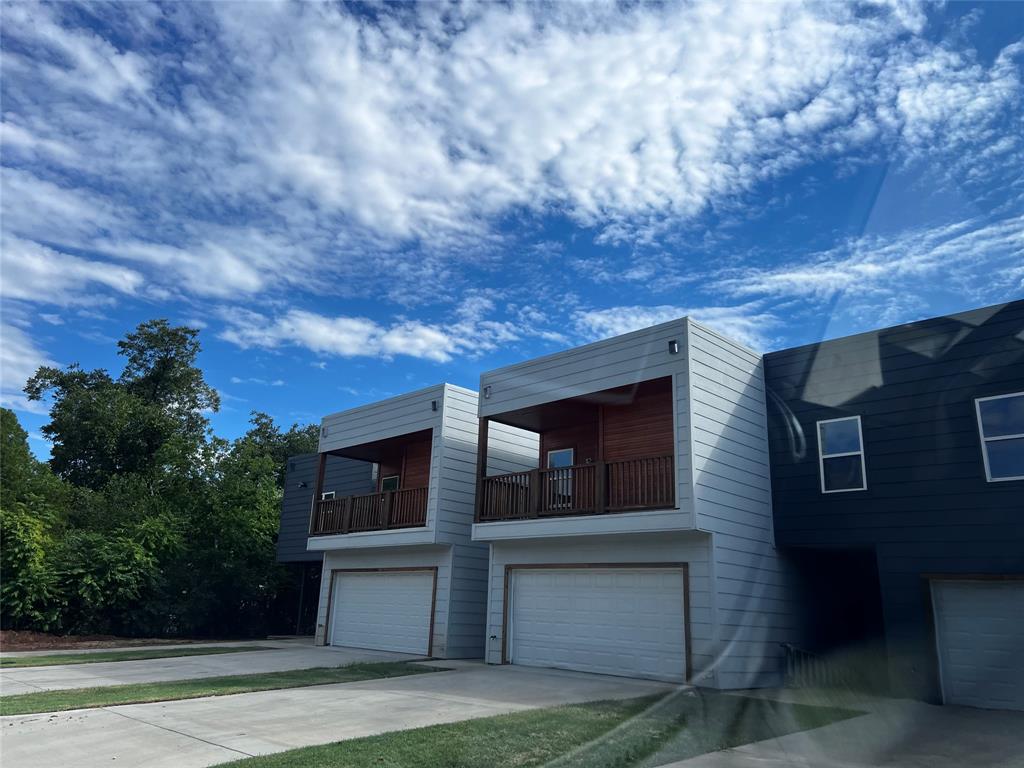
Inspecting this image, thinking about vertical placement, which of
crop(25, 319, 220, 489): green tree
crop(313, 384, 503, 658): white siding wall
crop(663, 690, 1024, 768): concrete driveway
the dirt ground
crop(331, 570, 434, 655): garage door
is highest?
crop(25, 319, 220, 489): green tree

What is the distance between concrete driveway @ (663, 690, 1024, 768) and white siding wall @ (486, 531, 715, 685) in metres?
1.66

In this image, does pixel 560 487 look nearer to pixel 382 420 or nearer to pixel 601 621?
pixel 601 621

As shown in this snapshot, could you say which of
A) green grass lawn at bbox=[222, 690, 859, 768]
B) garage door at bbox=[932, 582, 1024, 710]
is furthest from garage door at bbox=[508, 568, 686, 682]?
garage door at bbox=[932, 582, 1024, 710]

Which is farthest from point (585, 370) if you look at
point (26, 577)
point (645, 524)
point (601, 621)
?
point (26, 577)

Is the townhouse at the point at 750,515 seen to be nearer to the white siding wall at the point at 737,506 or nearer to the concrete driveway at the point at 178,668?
the white siding wall at the point at 737,506

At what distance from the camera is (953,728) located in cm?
843

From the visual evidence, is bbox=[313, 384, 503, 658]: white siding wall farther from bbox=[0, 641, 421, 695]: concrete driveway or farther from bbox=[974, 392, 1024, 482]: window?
bbox=[974, 392, 1024, 482]: window

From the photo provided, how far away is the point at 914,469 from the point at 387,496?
1073 cm

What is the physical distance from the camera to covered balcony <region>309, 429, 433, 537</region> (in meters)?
16.2

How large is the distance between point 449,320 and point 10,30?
1072 centimetres

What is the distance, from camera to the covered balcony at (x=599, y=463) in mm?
11758

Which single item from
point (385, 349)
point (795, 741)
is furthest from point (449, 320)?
point (795, 741)

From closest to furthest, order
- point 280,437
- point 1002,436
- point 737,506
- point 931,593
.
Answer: point 1002,436, point 931,593, point 737,506, point 280,437

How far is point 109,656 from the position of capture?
14352mm
